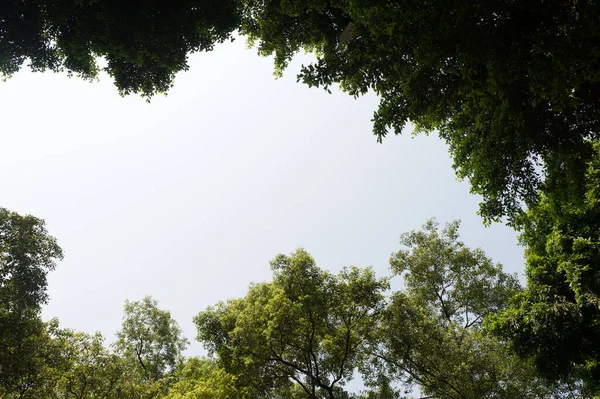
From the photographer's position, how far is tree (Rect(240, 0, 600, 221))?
245 inches

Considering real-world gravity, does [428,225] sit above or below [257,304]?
above

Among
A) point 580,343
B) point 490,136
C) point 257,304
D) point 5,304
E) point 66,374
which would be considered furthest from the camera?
point 257,304

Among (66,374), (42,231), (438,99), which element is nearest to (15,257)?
(42,231)

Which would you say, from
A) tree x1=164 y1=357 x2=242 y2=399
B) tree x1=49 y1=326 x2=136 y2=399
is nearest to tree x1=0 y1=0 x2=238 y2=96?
tree x1=49 y1=326 x2=136 y2=399

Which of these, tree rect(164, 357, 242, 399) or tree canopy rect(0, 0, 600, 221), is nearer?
tree canopy rect(0, 0, 600, 221)

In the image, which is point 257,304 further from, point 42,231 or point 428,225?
point 428,225

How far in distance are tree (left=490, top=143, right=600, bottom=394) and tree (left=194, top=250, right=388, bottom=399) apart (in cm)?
687

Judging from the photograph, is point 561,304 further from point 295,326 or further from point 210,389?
point 210,389

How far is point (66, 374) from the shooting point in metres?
12.3

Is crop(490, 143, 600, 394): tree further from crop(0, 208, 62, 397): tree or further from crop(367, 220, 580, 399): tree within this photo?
crop(0, 208, 62, 397): tree

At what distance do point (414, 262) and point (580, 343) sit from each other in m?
10.3

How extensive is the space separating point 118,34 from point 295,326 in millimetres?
14257

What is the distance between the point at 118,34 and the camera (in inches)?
425

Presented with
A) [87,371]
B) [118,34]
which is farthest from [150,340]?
[118,34]
